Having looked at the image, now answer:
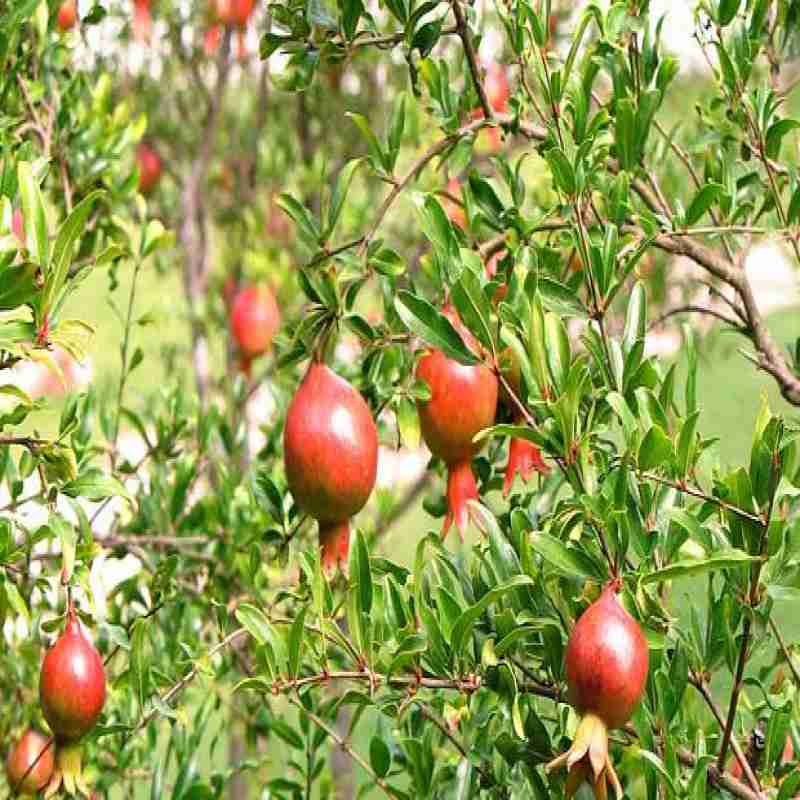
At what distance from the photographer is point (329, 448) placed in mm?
1021

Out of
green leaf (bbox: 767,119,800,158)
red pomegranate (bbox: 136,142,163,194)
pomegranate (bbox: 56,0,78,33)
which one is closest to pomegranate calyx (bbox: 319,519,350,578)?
green leaf (bbox: 767,119,800,158)

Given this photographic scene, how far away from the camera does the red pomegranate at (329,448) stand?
3.35 ft

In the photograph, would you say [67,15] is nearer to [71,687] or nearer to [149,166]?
[71,687]

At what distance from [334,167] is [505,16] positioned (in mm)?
1936

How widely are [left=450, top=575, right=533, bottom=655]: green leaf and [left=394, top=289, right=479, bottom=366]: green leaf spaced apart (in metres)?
0.15

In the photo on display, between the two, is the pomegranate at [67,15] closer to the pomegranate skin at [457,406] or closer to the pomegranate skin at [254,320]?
the pomegranate skin at [457,406]

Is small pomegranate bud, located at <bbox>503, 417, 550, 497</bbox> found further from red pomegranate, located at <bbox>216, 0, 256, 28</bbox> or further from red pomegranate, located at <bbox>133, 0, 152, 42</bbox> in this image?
red pomegranate, located at <bbox>133, 0, 152, 42</bbox>

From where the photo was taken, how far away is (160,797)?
155cm

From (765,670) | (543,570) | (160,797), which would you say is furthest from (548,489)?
(160,797)

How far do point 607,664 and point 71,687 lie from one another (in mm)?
477

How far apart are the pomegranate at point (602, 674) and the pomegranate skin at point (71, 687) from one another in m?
0.43

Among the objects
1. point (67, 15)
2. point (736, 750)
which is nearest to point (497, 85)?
point (67, 15)

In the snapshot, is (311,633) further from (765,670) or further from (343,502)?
(765,670)

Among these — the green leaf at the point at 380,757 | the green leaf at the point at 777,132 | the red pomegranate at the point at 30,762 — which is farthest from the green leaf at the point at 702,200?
the red pomegranate at the point at 30,762
